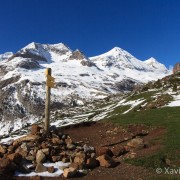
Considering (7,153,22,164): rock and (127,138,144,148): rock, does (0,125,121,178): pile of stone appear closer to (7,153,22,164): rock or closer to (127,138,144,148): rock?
(7,153,22,164): rock

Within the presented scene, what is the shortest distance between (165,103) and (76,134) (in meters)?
15.6

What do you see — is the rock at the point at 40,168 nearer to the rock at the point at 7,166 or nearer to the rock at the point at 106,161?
the rock at the point at 7,166

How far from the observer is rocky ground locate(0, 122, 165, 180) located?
18578mm

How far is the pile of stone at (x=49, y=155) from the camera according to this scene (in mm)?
19094

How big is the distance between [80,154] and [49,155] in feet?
6.87

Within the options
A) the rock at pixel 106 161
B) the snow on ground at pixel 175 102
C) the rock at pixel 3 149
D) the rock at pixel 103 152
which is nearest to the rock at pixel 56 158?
the rock at pixel 103 152

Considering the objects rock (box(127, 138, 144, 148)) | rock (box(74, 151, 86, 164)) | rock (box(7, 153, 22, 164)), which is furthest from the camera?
rock (box(127, 138, 144, 148))

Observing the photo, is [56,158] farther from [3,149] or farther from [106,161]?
[3,149]

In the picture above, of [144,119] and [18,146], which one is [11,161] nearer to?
[18,146]

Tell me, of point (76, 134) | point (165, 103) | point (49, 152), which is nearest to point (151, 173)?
point (49, 152)

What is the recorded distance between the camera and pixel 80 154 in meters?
21.0

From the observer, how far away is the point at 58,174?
18.9m

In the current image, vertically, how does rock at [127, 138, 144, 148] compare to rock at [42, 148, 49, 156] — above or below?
above

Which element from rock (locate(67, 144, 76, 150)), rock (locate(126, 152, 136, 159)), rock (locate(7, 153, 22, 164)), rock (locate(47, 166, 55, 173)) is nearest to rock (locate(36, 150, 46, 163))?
rock (locate(7, 153, 22, 164))
